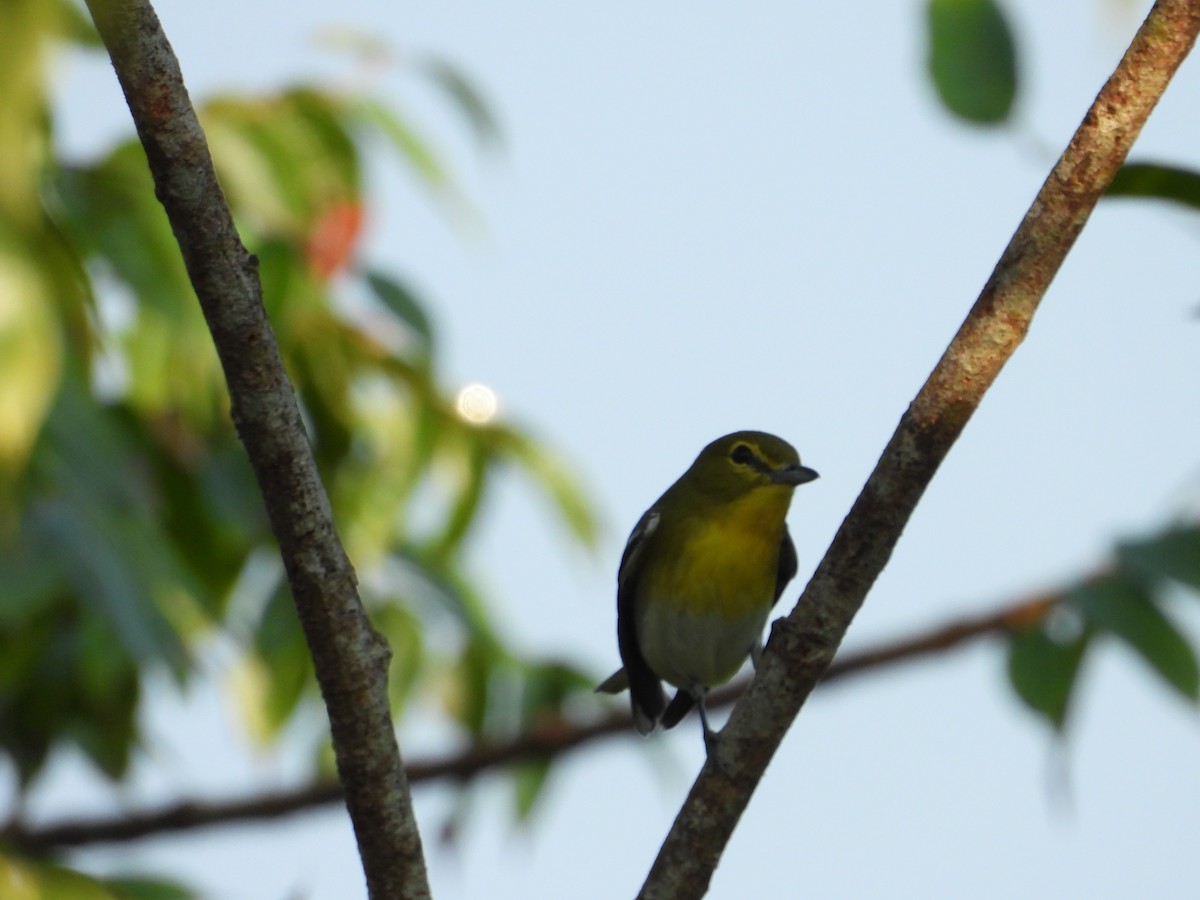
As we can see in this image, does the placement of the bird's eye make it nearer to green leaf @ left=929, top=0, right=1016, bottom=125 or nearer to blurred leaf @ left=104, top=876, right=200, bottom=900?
green leaf @ left=929, top=0, right=1016, bottom=125

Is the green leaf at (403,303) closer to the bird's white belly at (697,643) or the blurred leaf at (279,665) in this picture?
the blurred leaf at (279,665)

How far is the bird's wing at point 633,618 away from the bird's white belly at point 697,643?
0.23ft

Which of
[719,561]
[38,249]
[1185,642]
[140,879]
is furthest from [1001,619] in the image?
[38,249]

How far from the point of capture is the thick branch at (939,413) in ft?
7.58

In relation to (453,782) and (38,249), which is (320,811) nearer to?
(453,782)

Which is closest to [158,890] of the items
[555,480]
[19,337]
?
[19,337]

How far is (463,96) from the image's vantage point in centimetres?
513

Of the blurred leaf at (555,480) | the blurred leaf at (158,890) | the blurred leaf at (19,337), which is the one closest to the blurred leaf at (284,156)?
the blurred leaf at (555,480)

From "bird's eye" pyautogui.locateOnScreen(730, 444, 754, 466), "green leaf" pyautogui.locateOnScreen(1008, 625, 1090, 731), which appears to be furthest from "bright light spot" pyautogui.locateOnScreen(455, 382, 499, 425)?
"green leaf" pyautogui.locateOnScreen(1008, 625, 1090, 731)

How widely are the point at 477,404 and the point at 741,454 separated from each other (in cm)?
99

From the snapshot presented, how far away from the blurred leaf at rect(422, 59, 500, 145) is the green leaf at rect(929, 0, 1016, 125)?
2.24 metres

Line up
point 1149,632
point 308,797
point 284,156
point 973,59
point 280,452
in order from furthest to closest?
point 284,156 → point 308,797 → point 1149,632 → point 973,59 → point 280,452

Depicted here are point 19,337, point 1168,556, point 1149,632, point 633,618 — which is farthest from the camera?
point 633,618

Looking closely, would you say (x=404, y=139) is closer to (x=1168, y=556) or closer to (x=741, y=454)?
(x=741, y=454)
